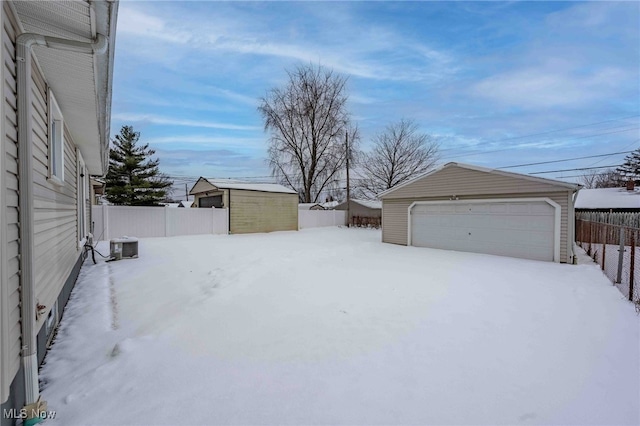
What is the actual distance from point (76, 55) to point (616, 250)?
596 inches

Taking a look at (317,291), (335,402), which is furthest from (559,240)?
(335,402)

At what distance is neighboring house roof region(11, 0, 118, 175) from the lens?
189 centimetres

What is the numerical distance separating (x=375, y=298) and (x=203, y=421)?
3.27 m

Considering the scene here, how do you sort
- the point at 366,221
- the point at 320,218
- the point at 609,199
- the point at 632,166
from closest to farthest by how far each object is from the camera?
the point at 609,199
the point at 320,218
the point at 366,221
the point at 632,166

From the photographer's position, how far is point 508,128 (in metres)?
28.1

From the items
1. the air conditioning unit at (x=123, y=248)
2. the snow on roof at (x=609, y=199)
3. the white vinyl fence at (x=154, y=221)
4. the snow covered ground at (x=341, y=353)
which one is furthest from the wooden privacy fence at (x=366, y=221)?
the air conditioning unit at (x=123, y=248)

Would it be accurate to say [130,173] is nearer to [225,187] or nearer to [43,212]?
[225,187]

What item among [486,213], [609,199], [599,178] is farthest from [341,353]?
[599,178]

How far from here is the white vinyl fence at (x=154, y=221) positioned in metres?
12.1

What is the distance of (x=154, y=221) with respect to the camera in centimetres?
1340

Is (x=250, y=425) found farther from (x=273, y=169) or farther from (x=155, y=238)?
(x=273, y=169)

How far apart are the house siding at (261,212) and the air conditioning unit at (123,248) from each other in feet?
25.6

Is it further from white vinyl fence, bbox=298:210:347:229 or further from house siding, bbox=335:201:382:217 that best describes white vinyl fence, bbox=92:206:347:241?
house siding, bbox=335:201:382:217

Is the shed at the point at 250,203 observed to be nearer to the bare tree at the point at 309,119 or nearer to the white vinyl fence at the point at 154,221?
the white vinyl fence at the point at 154,221
